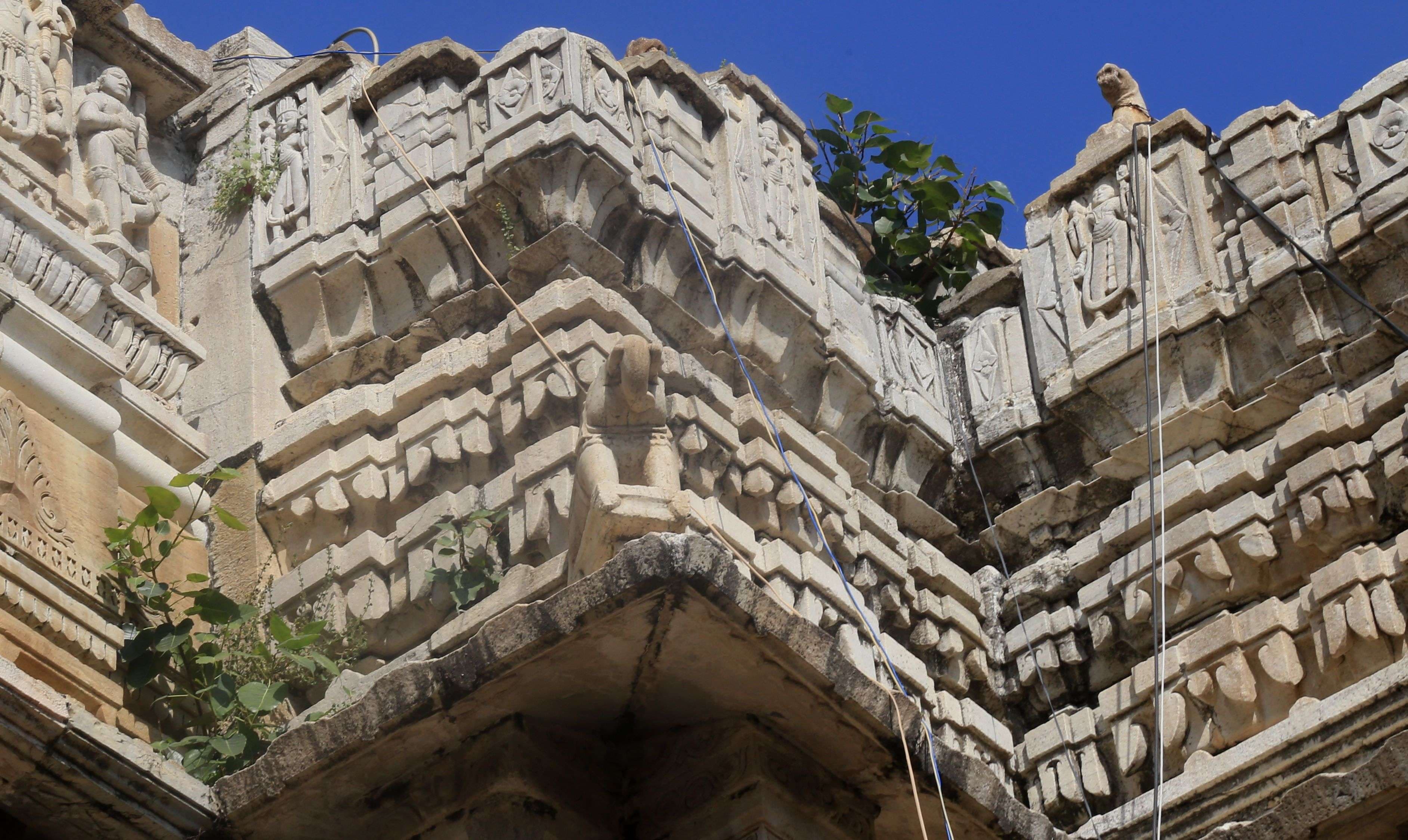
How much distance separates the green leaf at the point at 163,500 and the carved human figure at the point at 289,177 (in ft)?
8.36

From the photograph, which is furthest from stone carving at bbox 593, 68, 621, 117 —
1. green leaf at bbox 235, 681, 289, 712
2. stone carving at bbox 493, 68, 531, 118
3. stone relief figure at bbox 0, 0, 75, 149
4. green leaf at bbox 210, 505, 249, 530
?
green leaf at bbox 235, 681, 289, 712

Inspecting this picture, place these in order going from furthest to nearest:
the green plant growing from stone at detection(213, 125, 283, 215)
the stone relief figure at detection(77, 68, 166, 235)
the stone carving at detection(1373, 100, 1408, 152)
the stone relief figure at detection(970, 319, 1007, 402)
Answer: the stone relief figure at detection(970, 319, 1007, 402), the green plant growing from stone at detection(213, 125, 283, 215), the stone carving at detection(1373, 100, 1408, 152), the stone relief figure at detection(77, 68, 166, 235)

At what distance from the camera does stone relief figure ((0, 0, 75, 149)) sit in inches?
351

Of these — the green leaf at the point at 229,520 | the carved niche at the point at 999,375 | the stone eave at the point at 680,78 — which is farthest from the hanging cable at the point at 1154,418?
the green leaf at the point at 229,520

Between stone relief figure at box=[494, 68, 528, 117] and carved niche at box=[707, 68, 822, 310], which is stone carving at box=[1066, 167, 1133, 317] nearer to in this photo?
carved niche at box=[707, 68, 822, 310]

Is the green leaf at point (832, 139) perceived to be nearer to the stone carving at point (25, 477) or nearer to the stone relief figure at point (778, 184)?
the stone relief figure at point (778, 184)

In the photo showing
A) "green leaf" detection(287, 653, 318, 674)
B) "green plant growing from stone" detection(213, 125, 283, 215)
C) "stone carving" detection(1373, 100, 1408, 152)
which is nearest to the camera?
"green leaf" detection(287, 653, 318, 674)

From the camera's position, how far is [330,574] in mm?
8680

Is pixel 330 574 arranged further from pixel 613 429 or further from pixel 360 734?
pixel 360 734

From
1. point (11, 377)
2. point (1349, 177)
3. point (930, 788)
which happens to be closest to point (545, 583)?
point (11, 377)

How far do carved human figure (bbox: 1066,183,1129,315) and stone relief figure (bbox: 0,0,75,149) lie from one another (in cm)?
490

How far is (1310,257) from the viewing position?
9352 mm

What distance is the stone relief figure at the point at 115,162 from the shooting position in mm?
9195

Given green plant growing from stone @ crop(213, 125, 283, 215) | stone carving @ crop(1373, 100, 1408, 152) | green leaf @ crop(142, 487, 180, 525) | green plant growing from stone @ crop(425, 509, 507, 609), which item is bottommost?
green leaf @ crop(142, 487, 180, 525)
